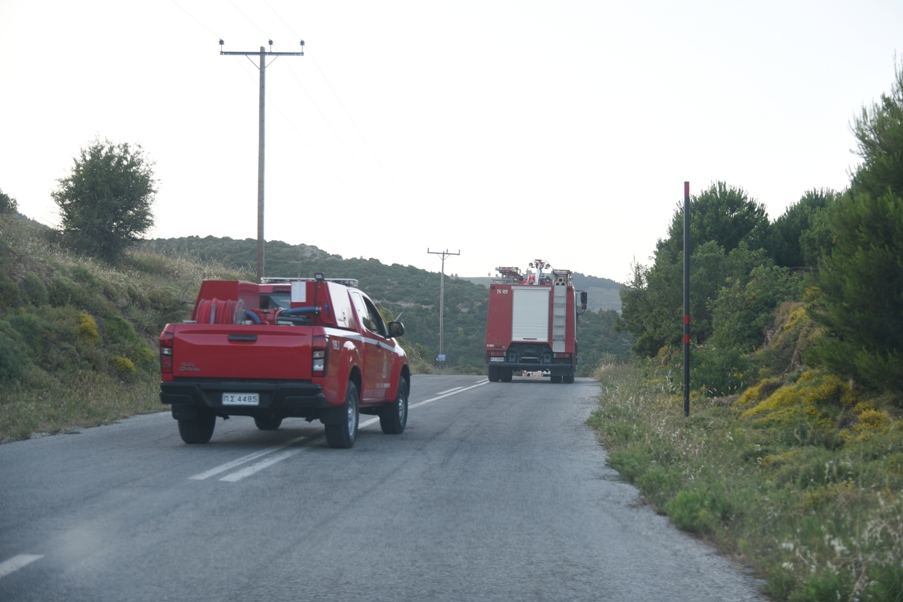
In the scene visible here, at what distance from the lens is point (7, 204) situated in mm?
39688

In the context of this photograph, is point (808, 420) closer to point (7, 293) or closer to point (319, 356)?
point (319, 356)

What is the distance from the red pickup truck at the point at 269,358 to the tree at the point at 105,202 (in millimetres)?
20013

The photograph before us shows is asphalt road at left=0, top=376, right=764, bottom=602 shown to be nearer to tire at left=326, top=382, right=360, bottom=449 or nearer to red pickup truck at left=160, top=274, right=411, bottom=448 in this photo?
tire at left=326, top=382, right=360, bottom=449

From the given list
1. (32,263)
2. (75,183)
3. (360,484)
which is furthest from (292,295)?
(75,183)

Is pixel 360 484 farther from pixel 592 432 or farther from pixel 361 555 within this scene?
pixel 592 432

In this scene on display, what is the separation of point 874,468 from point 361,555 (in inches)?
195

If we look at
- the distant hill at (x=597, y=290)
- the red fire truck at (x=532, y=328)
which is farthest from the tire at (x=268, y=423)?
the distant hill at (x=597, y=290)

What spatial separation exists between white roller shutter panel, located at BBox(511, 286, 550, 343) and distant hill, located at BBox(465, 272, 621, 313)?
275 ft

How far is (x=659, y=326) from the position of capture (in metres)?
28.6

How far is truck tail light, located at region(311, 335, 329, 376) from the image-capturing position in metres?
10.1

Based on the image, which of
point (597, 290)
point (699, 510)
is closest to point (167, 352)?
point (699, 510)

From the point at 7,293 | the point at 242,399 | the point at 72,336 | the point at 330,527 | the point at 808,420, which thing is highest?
the point at 7,293

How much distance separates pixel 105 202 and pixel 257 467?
76.1 ft

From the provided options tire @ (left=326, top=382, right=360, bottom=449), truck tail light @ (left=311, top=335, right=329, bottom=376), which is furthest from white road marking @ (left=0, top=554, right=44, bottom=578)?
tire @ (left=326, top=382, right=360, bottom=449)
